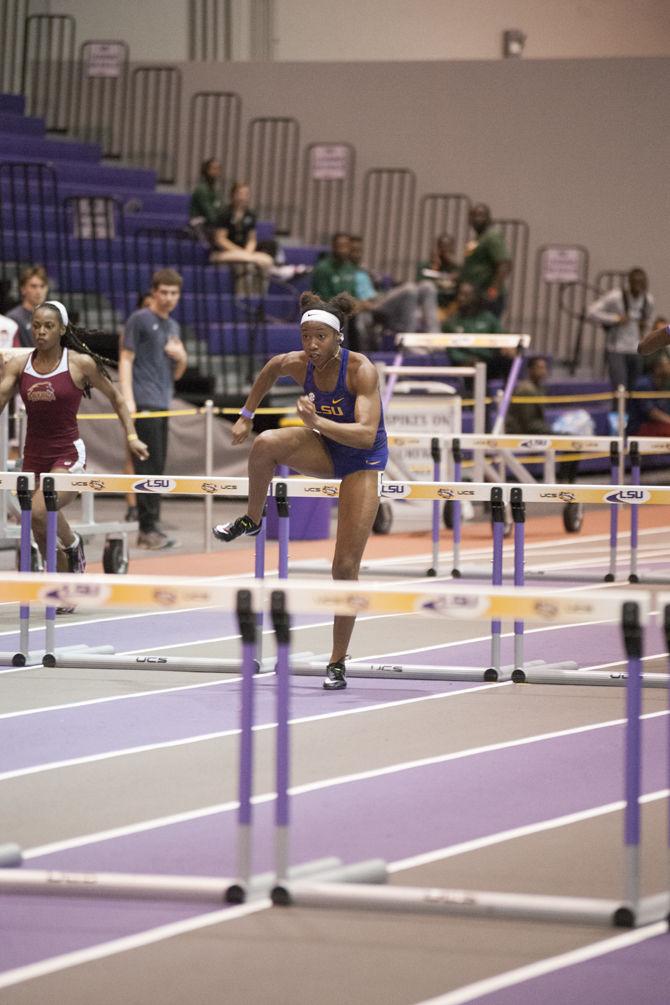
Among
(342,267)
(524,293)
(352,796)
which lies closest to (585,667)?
(352,796)

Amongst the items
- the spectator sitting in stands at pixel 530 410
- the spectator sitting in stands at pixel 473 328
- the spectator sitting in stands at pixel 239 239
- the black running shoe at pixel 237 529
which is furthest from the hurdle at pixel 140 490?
the spectator sitting in stands at pixel 239 239

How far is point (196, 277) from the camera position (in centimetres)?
1819

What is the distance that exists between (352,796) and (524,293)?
15.7 metres

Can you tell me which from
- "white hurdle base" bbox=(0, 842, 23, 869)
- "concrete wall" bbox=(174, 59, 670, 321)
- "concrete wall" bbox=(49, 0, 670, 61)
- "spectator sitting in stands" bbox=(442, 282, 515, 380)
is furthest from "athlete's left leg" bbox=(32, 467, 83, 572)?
"concrete wall" bbox=(49, 0, 670, 61)

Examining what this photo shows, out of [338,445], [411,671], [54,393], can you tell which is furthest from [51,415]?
[411,671]

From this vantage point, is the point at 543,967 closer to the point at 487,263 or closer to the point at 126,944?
the point at 126,944

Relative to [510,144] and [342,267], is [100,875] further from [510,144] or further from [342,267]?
[510,144]

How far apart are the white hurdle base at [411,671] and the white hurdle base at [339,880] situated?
314 cm

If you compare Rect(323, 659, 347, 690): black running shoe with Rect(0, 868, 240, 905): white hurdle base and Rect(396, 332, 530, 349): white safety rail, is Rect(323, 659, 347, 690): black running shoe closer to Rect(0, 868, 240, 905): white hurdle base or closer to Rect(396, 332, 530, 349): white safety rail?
Rect(0, 868, 240, 905): white hurdle base

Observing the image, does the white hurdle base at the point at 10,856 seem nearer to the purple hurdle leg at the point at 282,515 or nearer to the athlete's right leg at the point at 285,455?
the athlete's right leg at the point at 285,455

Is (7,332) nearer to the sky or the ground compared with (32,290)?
nearer to the ground

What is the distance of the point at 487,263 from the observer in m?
18.5

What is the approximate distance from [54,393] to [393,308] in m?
8.75

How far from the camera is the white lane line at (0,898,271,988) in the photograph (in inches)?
172
